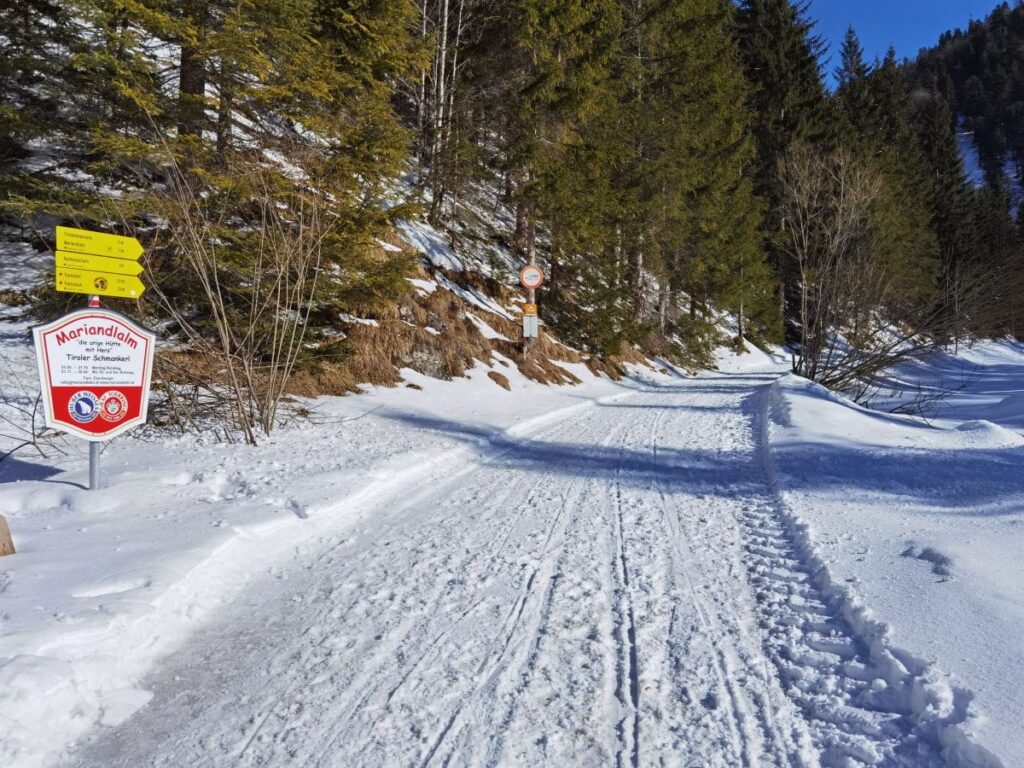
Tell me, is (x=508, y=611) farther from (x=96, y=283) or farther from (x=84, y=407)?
(x=96, y=283)

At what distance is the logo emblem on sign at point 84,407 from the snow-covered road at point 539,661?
2.69 meters

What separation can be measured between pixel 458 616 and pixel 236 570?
5.67 ft

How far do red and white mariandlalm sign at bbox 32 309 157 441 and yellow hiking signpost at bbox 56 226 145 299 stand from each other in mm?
233

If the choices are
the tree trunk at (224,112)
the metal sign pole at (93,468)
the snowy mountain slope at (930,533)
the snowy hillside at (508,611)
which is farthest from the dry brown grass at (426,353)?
the snowy mountain slope at (930,533)

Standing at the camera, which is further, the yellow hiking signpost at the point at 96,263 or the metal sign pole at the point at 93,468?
the metal sign pole at the point at 93,468

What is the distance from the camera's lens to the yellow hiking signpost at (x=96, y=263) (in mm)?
5094

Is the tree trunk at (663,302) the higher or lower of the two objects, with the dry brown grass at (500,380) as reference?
higher

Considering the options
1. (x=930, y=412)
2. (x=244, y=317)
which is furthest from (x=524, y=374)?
(x=930, y=412)

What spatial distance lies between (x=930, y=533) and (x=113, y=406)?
712 cm

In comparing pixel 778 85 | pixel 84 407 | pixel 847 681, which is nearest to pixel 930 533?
pixel 847 681

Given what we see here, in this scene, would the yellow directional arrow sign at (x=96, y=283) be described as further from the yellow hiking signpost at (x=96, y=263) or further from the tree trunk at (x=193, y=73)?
the tree trunk at (x=193, y=73)

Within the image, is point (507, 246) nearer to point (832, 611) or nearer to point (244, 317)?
point (244, 317)

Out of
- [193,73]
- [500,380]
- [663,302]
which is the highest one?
A: [193,73]

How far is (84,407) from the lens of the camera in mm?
5258
